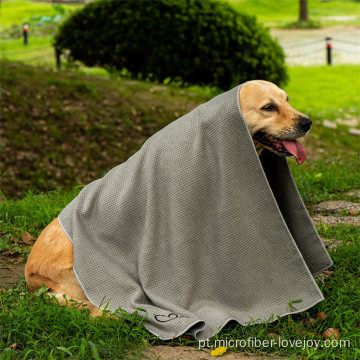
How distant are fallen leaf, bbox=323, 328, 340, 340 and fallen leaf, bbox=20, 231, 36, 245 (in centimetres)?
279

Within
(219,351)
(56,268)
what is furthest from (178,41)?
(219,351)

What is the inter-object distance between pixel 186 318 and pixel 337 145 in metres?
7.41

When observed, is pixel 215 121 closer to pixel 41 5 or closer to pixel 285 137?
pixel 285 137

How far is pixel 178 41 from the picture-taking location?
34.6 feet

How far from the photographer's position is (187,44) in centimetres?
1066

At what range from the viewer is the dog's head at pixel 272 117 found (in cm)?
372

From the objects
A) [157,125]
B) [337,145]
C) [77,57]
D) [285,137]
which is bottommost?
[337,145]

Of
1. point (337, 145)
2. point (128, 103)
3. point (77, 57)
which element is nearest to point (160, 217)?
point (128, 103)

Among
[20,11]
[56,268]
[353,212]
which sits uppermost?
[56,268]

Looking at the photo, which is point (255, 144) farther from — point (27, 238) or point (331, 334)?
point (27, 238)

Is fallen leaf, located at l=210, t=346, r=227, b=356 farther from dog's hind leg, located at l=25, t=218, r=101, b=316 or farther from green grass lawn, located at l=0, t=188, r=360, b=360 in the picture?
dog's hind leg, located at l=25, t=218, r=101, b=316

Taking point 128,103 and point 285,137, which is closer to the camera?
point 285,137

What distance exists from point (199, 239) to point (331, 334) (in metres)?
1.03

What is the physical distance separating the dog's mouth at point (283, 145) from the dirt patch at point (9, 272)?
2199 mm
